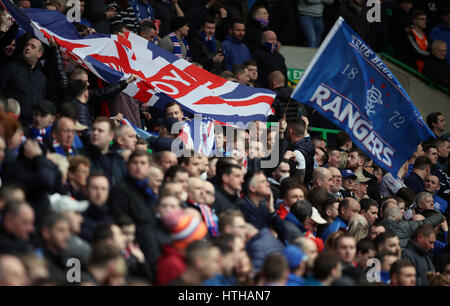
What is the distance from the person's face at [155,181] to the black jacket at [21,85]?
221 centimetres

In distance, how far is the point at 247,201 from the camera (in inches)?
370

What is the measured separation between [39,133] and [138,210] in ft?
4.62

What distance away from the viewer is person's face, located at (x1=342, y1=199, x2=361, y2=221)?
10.4 metres

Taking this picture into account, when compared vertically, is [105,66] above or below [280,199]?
above

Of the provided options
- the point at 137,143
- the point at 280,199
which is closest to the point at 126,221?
the point at 137,143

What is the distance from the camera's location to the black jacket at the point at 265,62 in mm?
14453

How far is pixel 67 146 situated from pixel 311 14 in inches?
332

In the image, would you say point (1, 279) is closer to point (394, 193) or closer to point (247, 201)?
point (247, 201)

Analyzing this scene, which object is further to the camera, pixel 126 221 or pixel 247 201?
pixel 247 201

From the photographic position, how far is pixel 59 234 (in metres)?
6.72

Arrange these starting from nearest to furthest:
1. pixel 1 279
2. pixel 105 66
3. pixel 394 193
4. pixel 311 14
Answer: pixel 1 279, pixel 105 66, pixel 394 193, pixel 311 14

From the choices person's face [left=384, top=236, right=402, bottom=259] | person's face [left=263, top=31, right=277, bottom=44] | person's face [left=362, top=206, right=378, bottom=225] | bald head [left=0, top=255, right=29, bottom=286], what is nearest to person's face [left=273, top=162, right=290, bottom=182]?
person's face [left=362, top=206, right=378, bottom=225]

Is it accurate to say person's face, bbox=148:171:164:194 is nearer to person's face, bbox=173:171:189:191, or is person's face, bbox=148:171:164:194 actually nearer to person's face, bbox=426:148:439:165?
person's face, bbox=173:171:189:191

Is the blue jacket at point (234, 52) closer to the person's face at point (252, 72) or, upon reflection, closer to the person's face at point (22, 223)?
the person's face at point (252, 72)
